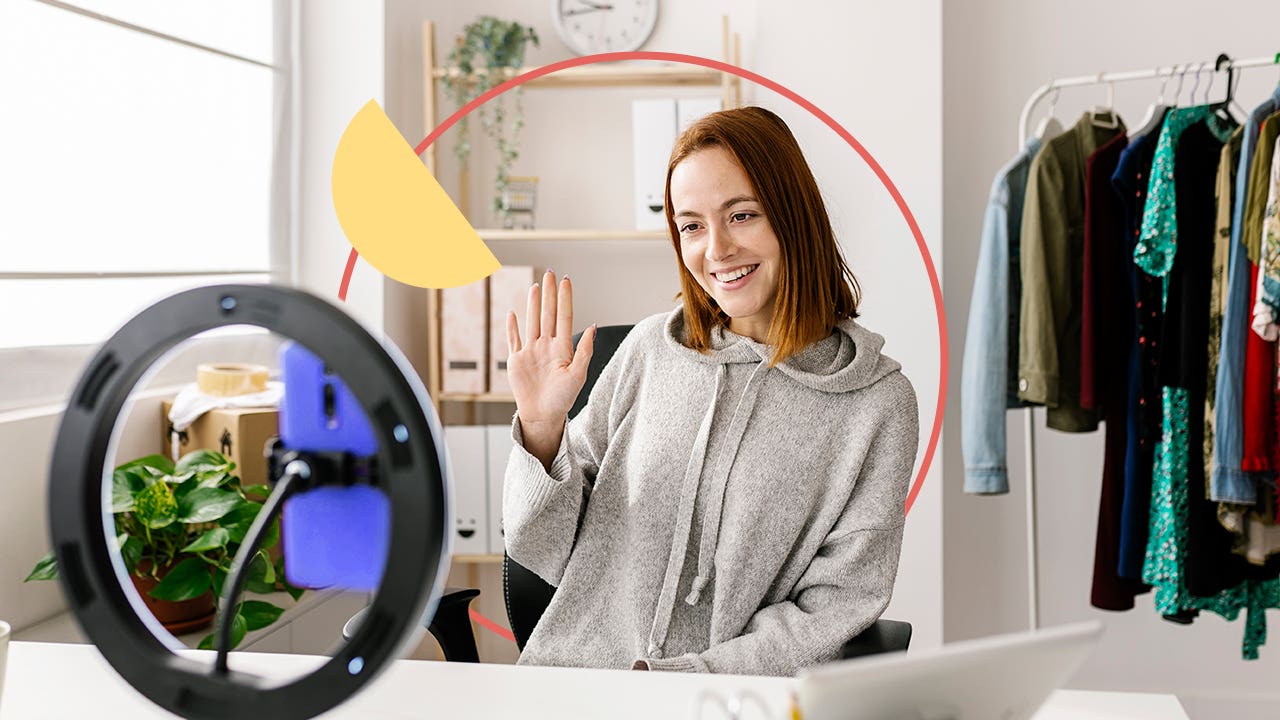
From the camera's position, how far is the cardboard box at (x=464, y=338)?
8.77ft

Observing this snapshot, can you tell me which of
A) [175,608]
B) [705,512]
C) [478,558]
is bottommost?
[478,558]

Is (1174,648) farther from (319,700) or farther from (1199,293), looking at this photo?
(319,700)

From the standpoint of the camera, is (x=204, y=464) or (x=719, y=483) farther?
(x=204, y=464)

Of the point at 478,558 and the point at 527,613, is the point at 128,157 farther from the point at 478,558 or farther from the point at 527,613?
the point at 527,613

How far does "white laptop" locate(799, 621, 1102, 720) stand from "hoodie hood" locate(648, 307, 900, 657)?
0.73m

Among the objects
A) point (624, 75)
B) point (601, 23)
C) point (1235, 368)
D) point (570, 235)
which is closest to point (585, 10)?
point (601, 23)

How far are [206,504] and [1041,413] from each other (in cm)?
213

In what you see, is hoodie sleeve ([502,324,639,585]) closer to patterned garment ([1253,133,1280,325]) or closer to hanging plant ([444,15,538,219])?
patterned garment ([1253,133,1280,325])

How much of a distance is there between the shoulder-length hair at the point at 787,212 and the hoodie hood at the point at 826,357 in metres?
0.02

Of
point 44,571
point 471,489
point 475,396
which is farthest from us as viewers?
point 475,396

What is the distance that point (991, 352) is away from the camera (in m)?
2.22

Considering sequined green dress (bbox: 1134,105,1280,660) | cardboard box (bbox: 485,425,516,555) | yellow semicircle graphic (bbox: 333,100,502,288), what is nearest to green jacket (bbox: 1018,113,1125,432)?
sequined green dress (bbox: 1134,105,1280,660)

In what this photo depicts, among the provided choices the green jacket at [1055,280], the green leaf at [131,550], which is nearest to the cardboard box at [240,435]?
the green leaf at [131,550]

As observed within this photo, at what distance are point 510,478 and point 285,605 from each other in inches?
32.2
